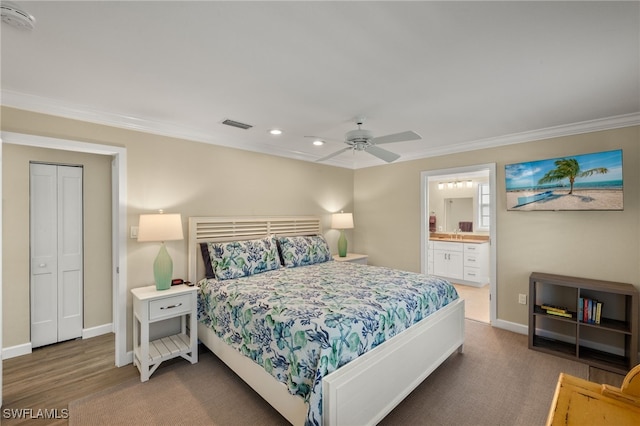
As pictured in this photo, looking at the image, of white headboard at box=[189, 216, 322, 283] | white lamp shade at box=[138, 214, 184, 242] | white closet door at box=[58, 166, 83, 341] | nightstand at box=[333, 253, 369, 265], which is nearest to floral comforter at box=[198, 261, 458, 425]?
white headboard at box=[189, 216, 322, 283]

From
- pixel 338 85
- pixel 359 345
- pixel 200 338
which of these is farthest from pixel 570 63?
pixel 200 338

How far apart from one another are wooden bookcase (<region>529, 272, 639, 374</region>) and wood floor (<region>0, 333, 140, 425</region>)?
445 cm

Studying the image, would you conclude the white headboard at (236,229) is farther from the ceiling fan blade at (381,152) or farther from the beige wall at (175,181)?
the ceiling fan blade at (381,152)

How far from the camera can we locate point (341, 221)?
16.4 ft

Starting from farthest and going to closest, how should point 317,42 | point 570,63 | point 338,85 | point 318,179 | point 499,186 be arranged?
point 318,179
point 499,186
point 338,85
point 570,63
point 317,42

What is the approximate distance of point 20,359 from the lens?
296 cm

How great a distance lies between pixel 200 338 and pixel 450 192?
637 centimetres

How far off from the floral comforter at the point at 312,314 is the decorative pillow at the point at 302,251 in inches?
17.5

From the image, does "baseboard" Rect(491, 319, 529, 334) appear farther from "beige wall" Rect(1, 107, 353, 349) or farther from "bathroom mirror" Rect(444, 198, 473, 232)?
"bathroom mirror" Rect(444, 198, 473, 232)

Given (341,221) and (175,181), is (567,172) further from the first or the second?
(175,181)

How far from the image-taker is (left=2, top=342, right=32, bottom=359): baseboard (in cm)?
294

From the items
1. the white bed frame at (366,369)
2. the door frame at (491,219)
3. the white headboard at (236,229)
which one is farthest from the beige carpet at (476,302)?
the white headboard at (236,229)

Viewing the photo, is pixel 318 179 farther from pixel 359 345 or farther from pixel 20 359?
pixel 20 359

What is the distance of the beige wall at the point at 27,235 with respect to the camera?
2.96 meters
